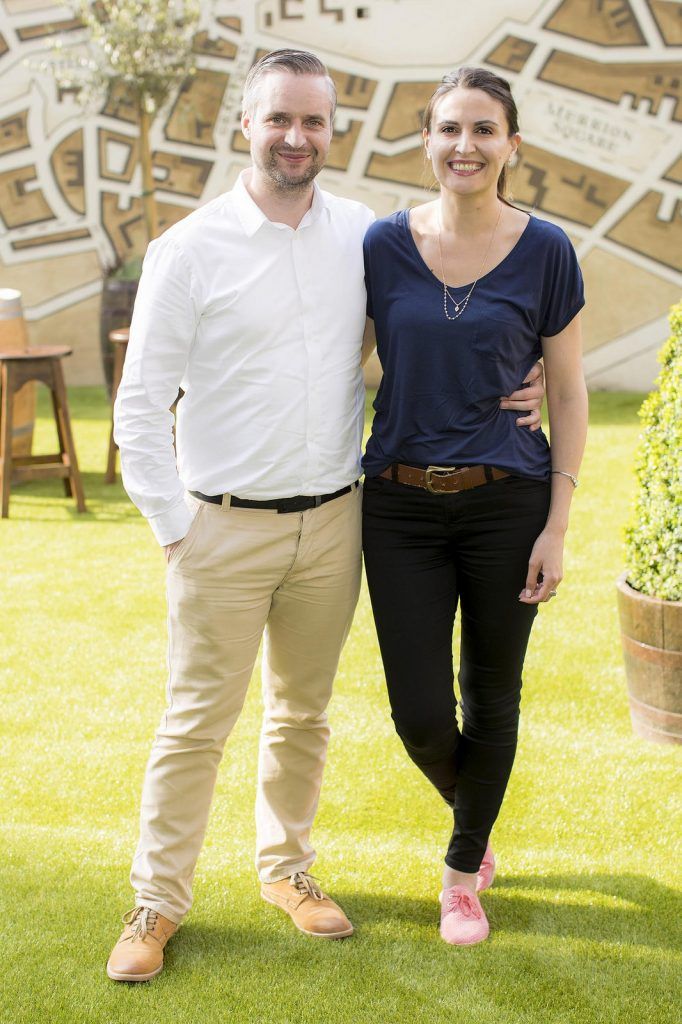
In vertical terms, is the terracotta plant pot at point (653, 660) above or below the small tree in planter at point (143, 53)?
below

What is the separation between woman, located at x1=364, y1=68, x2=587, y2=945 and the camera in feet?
7.47

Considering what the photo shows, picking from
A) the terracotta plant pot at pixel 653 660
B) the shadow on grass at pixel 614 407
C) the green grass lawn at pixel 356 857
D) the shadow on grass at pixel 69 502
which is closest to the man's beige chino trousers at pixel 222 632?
the green grass lawn at pixel 356 857

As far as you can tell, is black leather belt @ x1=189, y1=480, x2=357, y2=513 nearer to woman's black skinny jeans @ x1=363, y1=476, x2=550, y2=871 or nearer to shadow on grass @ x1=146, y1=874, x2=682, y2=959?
woman's black skinny jeans @ x1=363, y1=476, x2=550, y2=871

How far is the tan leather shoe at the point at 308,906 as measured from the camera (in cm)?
252

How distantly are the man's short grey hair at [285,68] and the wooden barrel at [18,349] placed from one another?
4.85m

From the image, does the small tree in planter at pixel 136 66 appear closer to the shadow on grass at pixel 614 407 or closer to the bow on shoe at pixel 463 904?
the shadow on grass at pixel 614 407

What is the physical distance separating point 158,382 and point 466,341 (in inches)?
24.1

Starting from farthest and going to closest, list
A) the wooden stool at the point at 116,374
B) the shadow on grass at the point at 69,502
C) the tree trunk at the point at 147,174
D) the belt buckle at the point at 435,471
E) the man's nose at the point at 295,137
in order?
the tree trunk at the point at 147,174
the wooden stool at the point at 116,374
the shadow on grass at the point at 69,502
the belt buckle at the point at 435,471
the man's nose at the point at 295,137

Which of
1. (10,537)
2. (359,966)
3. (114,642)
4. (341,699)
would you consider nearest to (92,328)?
(10,537)

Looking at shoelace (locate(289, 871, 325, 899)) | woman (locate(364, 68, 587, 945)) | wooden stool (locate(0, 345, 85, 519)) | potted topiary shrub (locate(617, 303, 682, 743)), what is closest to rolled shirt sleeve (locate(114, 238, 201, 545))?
woman (locate(364, 68, 587, 945))

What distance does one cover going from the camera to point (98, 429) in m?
8.42

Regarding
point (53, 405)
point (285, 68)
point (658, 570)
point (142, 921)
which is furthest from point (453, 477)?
point (53, 405)

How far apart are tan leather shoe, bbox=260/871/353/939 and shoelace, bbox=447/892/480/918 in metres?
0.23

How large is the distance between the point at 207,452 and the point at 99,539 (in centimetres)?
367
